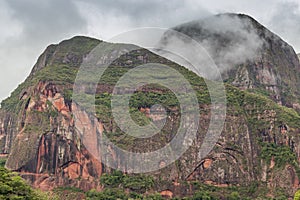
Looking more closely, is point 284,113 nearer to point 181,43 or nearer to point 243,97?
point 243,97

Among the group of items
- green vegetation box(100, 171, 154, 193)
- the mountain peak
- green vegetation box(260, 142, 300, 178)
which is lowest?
green vegetation box(100, 171, 154, 193)

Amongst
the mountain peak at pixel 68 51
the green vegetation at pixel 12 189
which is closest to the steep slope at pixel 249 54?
the mountain peak at pixel 68 51

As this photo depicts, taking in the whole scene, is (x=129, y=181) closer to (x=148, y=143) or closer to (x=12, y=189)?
(x=148, y=143)

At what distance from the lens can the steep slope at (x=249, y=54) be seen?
359 feet

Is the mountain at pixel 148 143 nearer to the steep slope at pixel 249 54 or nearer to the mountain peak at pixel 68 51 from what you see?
the mountain peak at pixel 68 51

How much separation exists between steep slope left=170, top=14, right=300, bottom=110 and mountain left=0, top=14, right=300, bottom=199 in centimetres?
2608

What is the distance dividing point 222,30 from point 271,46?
435 inches

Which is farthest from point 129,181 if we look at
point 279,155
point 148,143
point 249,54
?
point 249,54

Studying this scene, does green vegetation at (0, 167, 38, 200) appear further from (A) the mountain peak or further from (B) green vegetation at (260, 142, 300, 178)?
(A) the mountain peak

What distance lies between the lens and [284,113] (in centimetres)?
7925

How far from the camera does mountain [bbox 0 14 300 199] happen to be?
2724 inches

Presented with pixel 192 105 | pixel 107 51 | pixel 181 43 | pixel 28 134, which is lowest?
pixel 28 134

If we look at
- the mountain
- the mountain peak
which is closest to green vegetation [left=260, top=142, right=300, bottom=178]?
the mountain

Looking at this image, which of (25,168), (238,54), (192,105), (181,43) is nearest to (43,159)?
(25,168)
